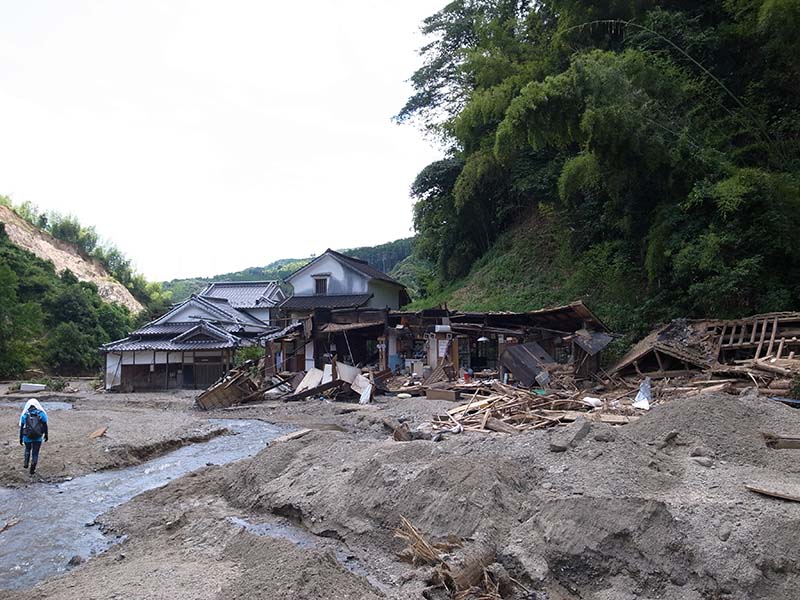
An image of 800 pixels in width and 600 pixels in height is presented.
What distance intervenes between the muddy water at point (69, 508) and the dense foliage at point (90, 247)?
5024 centimetres

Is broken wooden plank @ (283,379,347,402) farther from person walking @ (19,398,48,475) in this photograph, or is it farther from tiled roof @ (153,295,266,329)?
tiled roof @ (153,295,266,329)

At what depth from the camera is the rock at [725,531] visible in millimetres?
5832

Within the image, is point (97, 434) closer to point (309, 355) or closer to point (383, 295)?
point (309, 355)

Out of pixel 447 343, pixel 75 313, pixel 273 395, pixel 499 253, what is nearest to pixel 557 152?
pixel 499 253

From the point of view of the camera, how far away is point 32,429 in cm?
1032

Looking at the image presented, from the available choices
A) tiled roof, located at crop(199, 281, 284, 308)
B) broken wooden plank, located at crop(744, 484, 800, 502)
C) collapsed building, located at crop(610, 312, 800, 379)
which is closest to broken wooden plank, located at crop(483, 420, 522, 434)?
broken wooden plank, located at crop(744, 484, 800, 502)

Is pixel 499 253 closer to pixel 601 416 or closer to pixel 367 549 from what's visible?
pixel 601 416

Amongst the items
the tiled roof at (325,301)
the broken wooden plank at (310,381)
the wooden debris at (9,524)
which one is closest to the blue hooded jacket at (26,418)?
the wooden debris at (9,524)

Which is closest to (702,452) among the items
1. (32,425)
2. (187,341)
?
(32,425)

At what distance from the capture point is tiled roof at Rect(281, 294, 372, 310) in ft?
104

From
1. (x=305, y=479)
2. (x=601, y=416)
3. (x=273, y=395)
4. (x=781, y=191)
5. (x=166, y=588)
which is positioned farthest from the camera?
(x=273, y=395)

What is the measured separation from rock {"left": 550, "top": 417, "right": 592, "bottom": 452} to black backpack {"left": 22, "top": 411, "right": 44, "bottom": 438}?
9.36m

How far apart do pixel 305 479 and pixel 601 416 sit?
5.88m

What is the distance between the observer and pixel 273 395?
73.4ft
